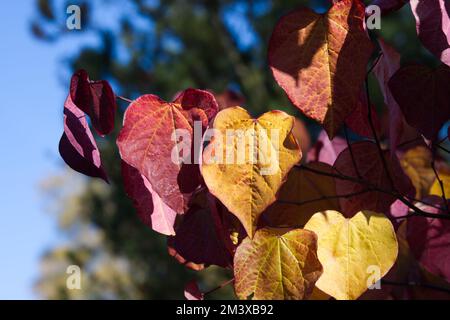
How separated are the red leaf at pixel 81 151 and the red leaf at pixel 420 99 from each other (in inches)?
13.5

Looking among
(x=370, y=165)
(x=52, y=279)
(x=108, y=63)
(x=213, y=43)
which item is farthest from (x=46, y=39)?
(x=52, y=279)

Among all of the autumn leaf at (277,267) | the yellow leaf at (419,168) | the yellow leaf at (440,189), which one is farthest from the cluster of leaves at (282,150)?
the yellow leaf at (419,168)

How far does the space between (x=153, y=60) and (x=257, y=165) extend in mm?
8273

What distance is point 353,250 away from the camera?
69 cm

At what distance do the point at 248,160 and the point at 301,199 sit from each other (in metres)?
0.26

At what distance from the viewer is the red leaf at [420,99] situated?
28.2 inches

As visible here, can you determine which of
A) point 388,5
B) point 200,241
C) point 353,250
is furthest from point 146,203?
point 388,5

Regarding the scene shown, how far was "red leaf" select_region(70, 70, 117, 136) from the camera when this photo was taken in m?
0.71

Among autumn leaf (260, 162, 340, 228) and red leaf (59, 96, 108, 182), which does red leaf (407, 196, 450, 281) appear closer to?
autumn leaf (260, 162, 340, 228)

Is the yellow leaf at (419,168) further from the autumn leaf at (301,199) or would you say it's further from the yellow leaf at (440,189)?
the autumn leaf at (301,199)

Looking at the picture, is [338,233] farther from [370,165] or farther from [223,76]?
[223,76]

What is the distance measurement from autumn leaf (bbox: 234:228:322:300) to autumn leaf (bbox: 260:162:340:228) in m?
0.11

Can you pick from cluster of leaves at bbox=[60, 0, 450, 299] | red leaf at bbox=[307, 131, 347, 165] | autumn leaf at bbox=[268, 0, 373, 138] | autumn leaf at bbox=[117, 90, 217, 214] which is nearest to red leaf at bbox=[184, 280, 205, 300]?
cluster of leaves at bbox=[60, 0, 450, 299]

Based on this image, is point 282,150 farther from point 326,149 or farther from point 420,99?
point 326,149
